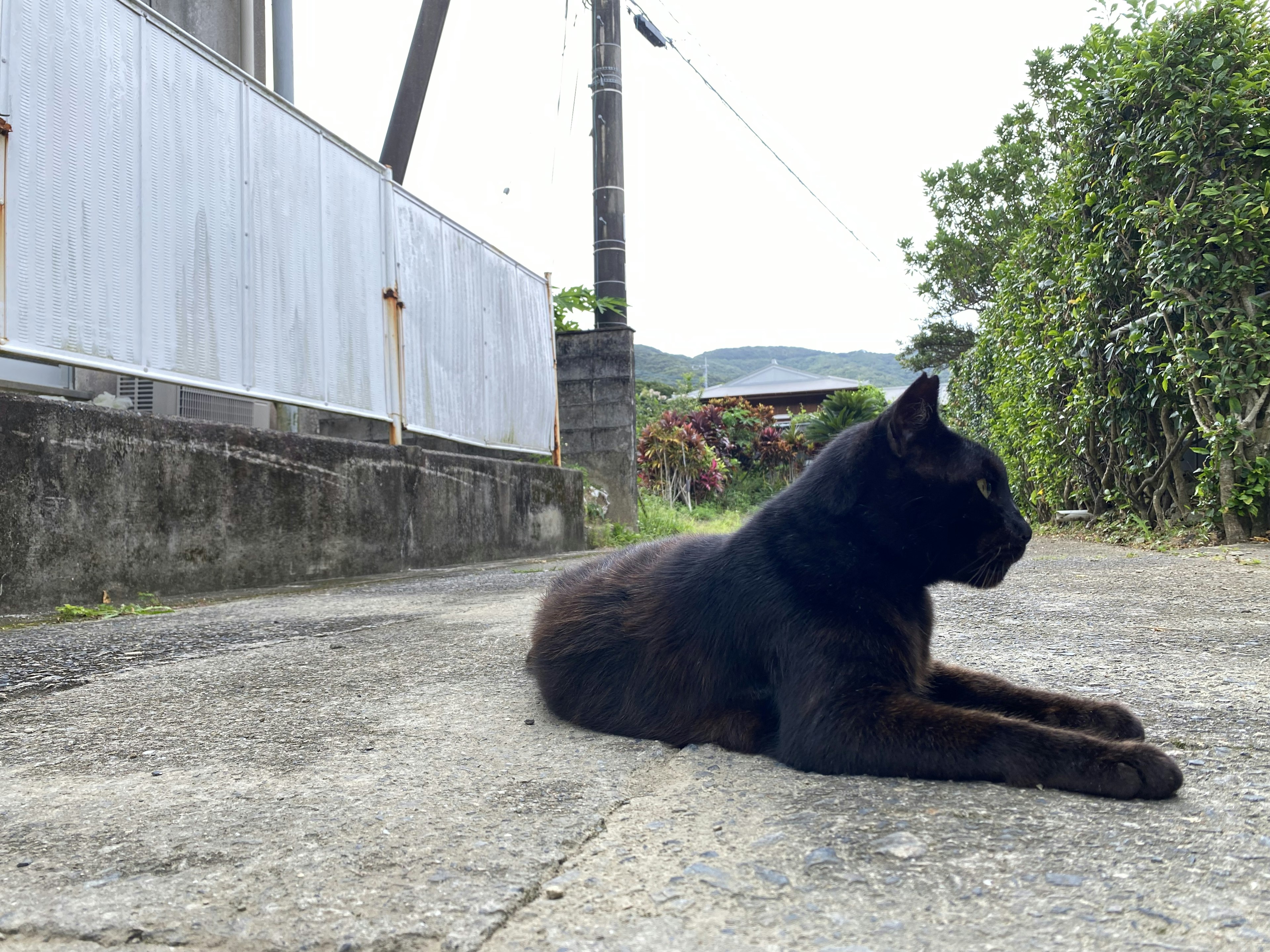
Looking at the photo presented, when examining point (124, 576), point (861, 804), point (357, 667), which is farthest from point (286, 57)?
point (861, 804)

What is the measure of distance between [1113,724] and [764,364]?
116m

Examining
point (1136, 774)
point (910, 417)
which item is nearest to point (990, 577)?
point (910, 417)

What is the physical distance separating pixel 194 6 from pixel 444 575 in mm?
4849

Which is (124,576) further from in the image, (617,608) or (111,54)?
(617,608)

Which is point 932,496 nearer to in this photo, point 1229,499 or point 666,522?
point 1229,499

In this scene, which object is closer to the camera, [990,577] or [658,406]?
[990,577]

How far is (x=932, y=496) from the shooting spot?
198 cm

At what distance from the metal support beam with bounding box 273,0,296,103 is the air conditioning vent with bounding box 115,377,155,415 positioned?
3.31 meters

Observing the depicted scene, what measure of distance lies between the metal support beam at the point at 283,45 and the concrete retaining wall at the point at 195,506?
347 centimetres

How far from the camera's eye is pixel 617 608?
2.11 metres

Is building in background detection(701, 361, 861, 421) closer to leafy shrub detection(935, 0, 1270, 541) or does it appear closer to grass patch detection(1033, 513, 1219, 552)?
grass patch detection(1033, 513, 1219, 552)

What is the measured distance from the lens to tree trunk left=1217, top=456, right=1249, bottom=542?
5.00 metres

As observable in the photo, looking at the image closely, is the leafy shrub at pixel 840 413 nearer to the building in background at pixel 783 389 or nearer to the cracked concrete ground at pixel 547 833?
the building in background at pixel 783 389

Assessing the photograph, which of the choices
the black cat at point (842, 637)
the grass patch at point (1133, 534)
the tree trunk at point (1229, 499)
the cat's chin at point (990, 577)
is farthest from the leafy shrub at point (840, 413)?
the black cat at point (842, 637)
